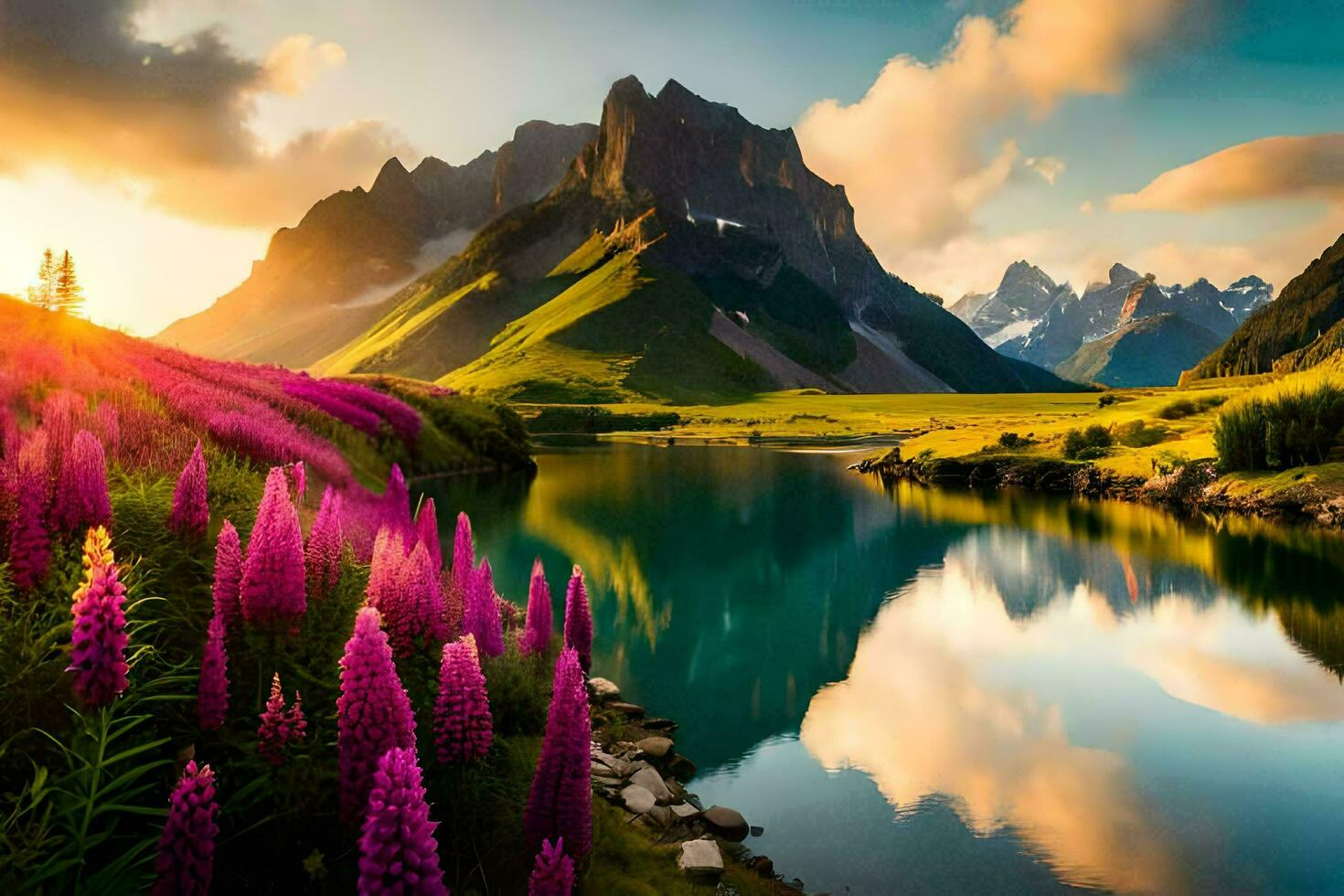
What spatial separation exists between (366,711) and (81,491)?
9.68ft

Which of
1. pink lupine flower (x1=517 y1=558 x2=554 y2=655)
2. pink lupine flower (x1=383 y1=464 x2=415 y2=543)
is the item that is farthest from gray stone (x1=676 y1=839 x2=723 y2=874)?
pink lupine flower (x1=383 y1=464 x2=415 y2=543)

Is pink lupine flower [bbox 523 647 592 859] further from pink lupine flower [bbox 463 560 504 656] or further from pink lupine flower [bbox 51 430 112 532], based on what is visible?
pink lupine flower [bbox 51 430 112 532]

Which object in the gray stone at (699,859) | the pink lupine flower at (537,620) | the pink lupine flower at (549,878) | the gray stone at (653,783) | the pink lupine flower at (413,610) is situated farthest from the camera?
the pink lupine flower at (537,620)

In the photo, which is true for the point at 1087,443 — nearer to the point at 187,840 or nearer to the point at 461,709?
the point at 461,709

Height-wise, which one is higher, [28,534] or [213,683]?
[28,534]

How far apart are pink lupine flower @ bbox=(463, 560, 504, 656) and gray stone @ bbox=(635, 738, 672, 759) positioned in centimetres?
327

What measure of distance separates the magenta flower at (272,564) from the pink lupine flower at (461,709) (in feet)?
3.68

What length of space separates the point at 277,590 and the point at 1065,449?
2037 inches

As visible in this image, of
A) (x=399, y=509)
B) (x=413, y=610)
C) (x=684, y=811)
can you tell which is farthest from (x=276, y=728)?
(x=684, y=811)

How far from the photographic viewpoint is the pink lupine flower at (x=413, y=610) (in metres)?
5.75

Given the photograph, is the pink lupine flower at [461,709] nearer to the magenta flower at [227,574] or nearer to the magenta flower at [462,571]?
the magenta flower at [227,574]

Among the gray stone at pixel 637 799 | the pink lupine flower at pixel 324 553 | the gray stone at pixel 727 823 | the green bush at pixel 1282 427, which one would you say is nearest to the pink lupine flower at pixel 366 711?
the pink lupine flower at pixel 324 553

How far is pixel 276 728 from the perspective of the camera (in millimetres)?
4309

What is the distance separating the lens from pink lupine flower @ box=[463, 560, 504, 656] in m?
7.72
